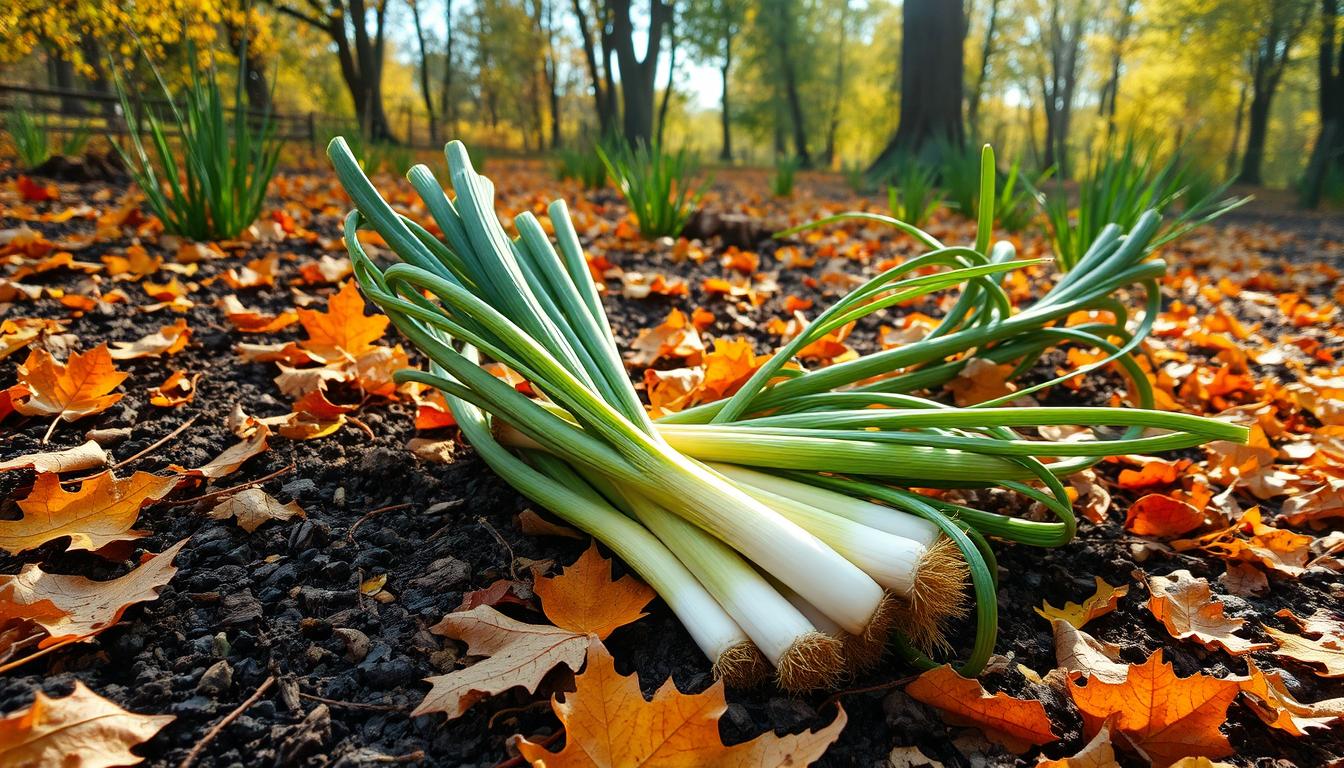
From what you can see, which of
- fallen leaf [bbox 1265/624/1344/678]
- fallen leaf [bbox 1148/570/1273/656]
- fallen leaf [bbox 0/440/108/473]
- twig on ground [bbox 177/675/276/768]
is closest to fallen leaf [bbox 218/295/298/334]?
fallen leaf [bbox 0/440/108/473]

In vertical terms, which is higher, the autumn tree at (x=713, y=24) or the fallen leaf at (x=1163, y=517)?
the autumn tree at (x=713, y=24)

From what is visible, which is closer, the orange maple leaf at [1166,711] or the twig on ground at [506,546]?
the orange maple leaf at [1166,711]

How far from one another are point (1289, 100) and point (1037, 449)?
2161 inches

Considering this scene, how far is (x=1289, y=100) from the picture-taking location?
129 feet

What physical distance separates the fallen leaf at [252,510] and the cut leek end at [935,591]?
0.95m

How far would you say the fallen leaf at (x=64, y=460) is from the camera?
107 centimetres

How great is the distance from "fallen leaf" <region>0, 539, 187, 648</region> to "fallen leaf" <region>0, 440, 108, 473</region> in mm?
264

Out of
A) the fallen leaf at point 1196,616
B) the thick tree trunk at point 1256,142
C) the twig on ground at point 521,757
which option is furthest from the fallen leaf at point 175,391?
the thick tree trunk at point 1256,142

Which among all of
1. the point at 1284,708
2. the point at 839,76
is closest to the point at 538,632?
the point at 1284,708

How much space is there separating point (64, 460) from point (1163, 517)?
6.14ft

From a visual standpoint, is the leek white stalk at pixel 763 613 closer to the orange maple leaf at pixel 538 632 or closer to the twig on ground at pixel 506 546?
the orange maple leaf at pixel 538 632

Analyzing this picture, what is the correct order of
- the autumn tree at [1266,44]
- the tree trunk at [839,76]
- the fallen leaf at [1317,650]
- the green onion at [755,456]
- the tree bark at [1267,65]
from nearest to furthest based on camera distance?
the green onion at [755,456], the fallen leaf at [1317,650], the autumn tree at [1266,44], the tree bark at [1267,65], the tree trunk at [839,76]

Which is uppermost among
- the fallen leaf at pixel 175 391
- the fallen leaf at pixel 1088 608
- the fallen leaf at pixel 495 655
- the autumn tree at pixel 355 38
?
the autumn tree at pixel 355 38

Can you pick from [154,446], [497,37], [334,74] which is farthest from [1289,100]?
[154,446]
